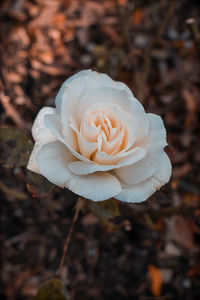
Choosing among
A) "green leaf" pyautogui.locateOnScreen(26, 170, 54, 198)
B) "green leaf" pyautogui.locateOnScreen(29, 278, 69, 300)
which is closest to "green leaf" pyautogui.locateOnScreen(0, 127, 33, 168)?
"green leaf" pyautogui.locateOnScreen(26, 170, 54, 198)

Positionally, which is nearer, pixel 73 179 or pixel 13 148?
pixel 73 179

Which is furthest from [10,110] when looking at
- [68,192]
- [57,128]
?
[57,128]

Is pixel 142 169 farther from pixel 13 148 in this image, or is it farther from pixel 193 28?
pixel 193 28

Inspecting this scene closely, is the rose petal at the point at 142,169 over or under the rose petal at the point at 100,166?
under

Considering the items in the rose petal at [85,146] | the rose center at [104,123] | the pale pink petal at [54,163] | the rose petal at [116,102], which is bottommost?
the pale pink petal at [54,163]

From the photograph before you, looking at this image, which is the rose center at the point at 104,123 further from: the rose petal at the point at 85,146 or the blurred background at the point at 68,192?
the blurred background at the point at 68,192

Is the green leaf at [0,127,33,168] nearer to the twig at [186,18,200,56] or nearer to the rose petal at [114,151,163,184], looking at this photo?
the rose petal at [114,151,163,184]

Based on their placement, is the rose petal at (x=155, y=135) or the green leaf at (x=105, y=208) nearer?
the rose petal at (x=155, y=135)

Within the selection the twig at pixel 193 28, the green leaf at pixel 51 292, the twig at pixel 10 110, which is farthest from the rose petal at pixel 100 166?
the twig at pixel 10 110
